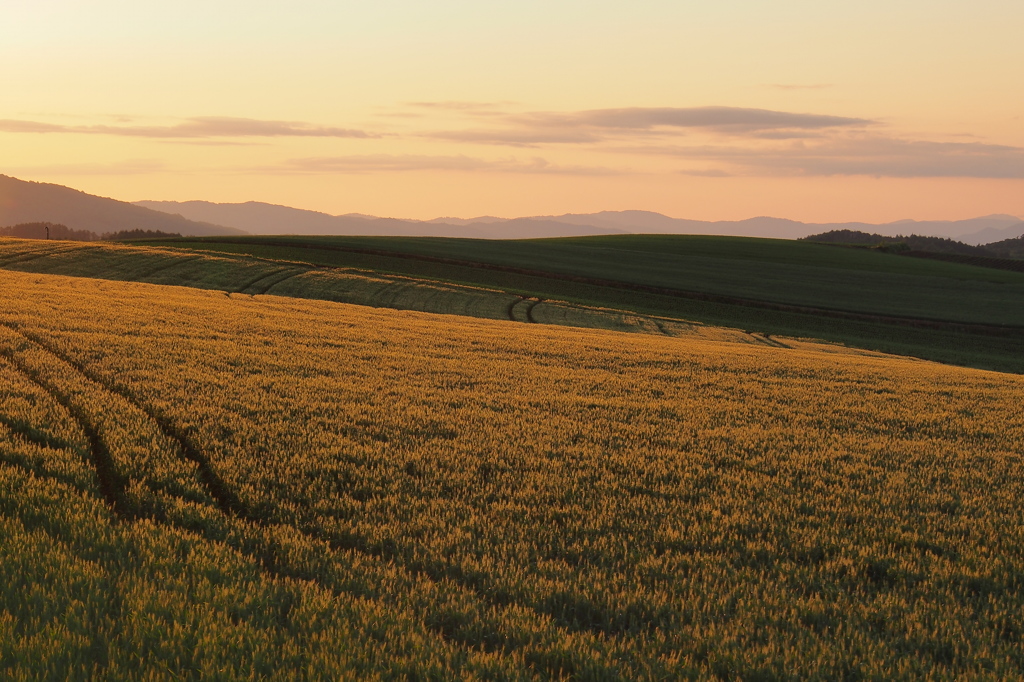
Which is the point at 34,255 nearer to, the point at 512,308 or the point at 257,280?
the point at 257,280

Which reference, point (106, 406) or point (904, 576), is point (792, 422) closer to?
point (904, 576)

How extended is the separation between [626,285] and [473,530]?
59.5 m

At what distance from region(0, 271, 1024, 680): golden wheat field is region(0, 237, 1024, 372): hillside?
2740cm

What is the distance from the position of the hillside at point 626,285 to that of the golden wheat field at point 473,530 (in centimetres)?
2740

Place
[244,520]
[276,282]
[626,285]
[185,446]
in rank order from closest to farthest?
[244,520] < [185,446] < [276,282] < [626,285]

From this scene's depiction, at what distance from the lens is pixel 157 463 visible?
912cm

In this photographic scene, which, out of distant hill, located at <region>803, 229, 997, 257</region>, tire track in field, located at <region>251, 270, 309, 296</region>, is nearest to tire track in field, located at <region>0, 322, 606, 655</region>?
tire track in field, located at <region>251, 270, 309, 296</region>

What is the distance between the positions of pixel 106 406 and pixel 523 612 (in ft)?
28.3

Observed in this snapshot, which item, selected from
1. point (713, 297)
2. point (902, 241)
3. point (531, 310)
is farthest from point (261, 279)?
point (902, 241)

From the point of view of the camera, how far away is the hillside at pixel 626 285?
45250 mm

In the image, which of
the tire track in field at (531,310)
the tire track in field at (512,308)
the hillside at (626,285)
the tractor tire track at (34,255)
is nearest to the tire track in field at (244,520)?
the tire track in field at (531,310)

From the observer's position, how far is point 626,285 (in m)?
66.1

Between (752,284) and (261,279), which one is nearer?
(261,279)

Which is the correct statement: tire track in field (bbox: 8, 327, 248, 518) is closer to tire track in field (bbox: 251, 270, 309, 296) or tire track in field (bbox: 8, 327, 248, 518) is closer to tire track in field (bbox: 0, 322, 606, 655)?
tire track in field (bbox: 0, 322, 606, 655)
